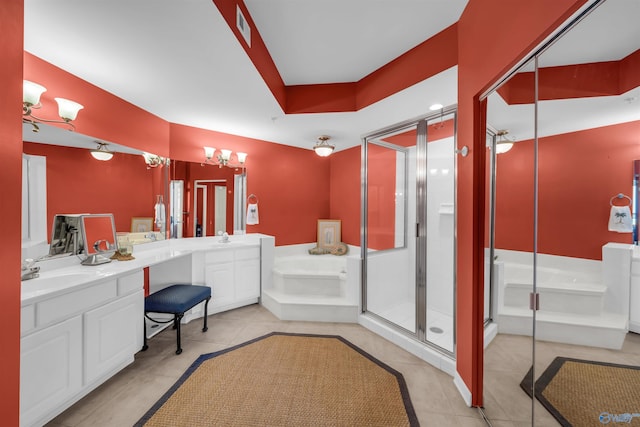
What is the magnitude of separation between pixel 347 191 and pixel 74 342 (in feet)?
12.0

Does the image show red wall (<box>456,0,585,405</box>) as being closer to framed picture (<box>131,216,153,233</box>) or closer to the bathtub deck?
the bathtub deck

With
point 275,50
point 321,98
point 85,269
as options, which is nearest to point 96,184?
point 85,269

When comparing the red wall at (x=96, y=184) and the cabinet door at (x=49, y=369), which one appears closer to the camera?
the cabinet door at (x=49, y=369)

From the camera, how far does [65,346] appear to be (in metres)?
1.47

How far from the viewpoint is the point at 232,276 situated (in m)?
3.11

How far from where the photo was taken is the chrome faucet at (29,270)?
1604 mm

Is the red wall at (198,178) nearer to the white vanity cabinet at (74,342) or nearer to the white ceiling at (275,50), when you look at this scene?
the white ceiling at (275,50)

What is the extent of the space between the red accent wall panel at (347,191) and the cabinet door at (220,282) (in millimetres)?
2039

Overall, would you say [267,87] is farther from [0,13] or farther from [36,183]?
[36,183]

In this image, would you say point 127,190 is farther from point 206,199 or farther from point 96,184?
point 206,199

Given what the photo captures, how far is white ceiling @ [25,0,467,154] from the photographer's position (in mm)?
1444

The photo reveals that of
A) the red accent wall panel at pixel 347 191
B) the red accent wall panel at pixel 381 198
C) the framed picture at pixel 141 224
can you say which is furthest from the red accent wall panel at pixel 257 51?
the framed picture at pixel 141 224

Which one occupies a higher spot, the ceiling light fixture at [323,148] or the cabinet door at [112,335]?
the ceiling light fixture at [323,148]

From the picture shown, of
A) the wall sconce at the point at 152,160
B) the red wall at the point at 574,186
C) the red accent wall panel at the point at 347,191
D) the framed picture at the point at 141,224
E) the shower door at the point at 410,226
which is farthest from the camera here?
the red accent wall panel at the point at 347,191
